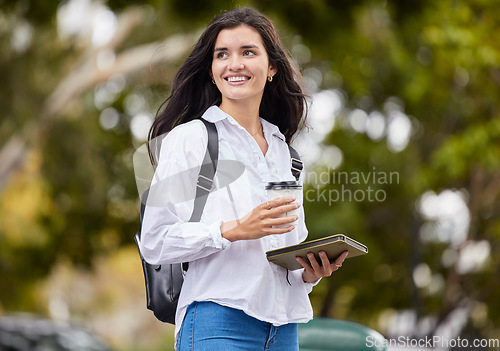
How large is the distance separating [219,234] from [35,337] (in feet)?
30.4

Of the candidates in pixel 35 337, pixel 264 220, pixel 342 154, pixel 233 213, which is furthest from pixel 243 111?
pixel 342 154

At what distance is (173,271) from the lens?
2.38 m

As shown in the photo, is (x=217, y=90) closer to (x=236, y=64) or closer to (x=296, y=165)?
(x=236, y=64)

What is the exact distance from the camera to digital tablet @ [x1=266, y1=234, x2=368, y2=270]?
2.14 m

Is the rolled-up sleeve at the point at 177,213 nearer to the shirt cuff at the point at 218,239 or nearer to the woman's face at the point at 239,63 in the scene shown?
the shirt cuff at the point at 218,239

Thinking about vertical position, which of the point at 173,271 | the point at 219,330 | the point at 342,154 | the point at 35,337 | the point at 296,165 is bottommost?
the point at 219,330

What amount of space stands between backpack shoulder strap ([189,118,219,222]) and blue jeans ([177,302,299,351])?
11.2 inches

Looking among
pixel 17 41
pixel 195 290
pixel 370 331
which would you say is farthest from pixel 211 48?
pixel 17 41

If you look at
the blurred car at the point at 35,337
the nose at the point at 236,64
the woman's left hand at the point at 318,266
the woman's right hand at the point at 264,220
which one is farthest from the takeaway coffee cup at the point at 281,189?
the blurred car at the point at 35,337

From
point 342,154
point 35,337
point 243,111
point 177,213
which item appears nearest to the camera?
point 177,213

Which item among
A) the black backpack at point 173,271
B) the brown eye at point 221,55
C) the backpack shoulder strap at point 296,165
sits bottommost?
the black backpack at point 173,271

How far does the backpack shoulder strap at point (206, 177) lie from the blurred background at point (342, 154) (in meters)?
6.93

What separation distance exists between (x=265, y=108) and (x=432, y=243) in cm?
1324

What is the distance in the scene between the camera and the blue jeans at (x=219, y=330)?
2146 mm
